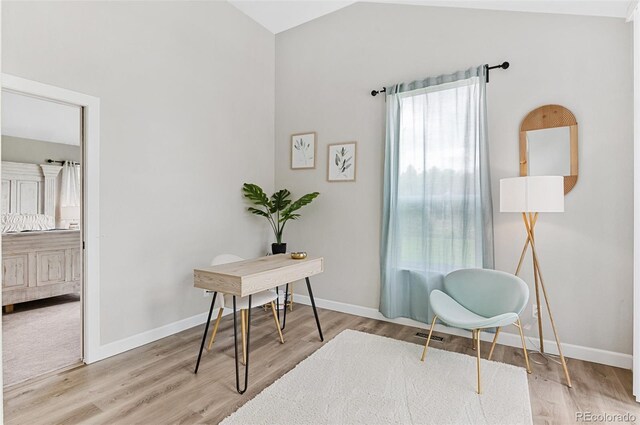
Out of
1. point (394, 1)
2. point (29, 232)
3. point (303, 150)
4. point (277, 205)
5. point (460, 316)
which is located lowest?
point (460, 316)

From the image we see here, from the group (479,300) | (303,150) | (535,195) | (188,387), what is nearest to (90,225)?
(188,387)

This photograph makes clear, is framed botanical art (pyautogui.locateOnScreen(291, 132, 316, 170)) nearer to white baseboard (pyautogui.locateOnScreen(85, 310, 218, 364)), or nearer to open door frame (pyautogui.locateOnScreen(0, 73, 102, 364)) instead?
white baseboard (pyautogui.locateOnScreen(85, 310, 218, 364))

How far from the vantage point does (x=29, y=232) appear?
12.8 ft

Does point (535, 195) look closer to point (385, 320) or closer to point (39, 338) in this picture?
point (385, 320)

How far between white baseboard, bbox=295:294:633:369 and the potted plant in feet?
3.10

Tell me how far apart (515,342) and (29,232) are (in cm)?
500

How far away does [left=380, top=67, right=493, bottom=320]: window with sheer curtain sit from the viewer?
3174 mm

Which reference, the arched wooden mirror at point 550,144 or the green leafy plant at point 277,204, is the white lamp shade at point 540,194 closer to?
the arched wooden mirror at point 550,144

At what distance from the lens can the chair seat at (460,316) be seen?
2.38m

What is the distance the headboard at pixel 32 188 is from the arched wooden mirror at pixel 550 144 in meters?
4.62

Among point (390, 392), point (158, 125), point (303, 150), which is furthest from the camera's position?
point (303, 150)

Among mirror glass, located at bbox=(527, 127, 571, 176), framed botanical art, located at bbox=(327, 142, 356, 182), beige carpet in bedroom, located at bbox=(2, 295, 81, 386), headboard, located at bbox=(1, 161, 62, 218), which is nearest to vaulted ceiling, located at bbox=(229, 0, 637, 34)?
mirror glass, located at bbox=(527, 127, 571, 176)

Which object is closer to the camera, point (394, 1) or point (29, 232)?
point (394, 1)

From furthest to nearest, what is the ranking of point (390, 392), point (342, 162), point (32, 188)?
point (342, 162)
point (32, 188)
point (390, 392)
